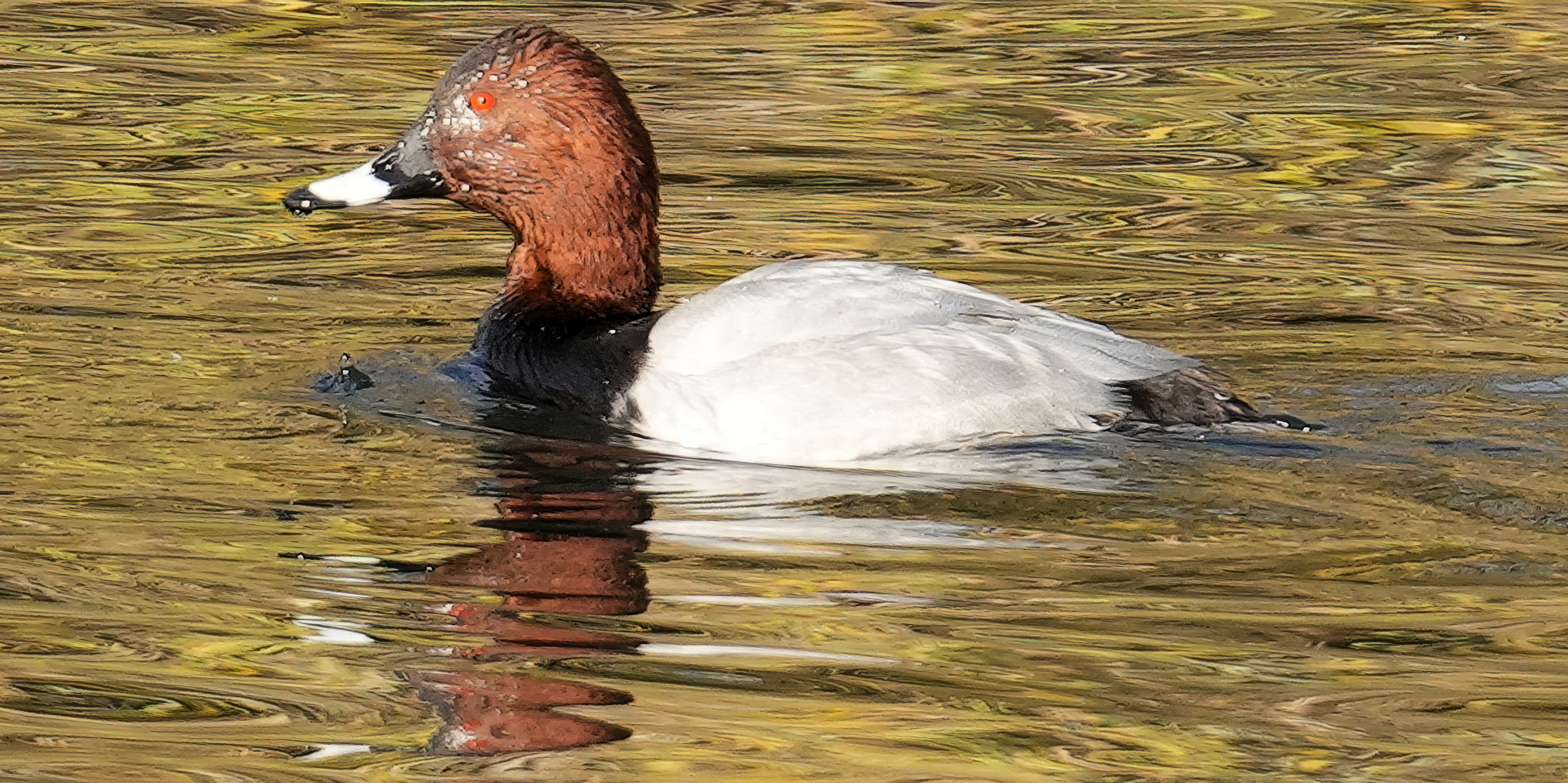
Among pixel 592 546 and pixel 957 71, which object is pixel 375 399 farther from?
pixel 957 71

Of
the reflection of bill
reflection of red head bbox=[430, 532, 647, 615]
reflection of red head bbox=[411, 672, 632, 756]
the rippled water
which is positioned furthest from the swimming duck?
reflection of red head bbox=[411, 672, 632, 756]

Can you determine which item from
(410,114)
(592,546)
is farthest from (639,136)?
(410,114)

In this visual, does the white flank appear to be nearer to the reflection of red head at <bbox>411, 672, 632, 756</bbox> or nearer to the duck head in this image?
the duck head

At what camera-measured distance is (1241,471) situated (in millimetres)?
6109

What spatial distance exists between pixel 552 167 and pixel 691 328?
2.86 ft

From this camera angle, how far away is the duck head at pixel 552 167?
6914 millimetres

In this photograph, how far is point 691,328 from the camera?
249 inches

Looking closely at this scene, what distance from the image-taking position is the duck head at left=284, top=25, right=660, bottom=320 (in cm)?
691

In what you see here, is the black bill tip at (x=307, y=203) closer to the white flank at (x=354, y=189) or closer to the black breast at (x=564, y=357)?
the white flank at (x=354, y=189)

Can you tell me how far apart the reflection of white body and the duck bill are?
99 centimetres

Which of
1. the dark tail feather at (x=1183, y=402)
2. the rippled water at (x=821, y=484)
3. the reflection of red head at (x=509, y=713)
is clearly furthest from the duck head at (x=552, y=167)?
the reflection of red head at (x=509, y=713)

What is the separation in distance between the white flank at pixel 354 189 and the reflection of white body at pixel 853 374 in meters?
1.03

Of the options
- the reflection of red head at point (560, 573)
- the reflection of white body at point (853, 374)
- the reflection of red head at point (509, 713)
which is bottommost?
the reflection of red head at point (560, 573)

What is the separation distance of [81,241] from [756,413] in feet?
12.0
